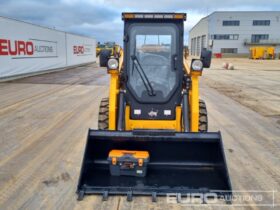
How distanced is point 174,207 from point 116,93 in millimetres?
2082

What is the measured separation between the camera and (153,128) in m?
5.03

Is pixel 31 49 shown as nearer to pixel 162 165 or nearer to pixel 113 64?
pixel 113 64

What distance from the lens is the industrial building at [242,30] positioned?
68562 mm

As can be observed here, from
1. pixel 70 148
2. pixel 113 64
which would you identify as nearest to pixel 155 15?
pixel 113 64

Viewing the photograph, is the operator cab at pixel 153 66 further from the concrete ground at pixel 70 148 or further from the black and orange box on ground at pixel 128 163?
the concrete ground at pixel 70 148

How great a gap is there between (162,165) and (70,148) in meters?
2.31

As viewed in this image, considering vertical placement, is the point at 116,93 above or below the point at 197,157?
above

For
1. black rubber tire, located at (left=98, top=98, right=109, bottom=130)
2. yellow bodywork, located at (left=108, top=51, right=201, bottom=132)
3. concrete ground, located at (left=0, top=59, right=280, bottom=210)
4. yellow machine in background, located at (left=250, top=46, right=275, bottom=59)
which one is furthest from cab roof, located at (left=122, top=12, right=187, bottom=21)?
yellow machine in background, located at (left=250, top=46, right=275, bottom=59)

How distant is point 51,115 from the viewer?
8.80 m

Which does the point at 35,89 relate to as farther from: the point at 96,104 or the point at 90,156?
the point at 90,156

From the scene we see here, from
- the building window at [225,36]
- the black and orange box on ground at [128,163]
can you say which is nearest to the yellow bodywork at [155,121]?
the black and orange box on ground at [128,163]

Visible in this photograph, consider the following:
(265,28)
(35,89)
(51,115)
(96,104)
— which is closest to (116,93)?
(51,115)

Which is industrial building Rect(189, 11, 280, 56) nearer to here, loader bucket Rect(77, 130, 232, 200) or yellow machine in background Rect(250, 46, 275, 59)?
yellow machine in background Rect(250, 46, 275, 59)

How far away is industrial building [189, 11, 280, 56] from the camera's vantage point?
68562 mm
